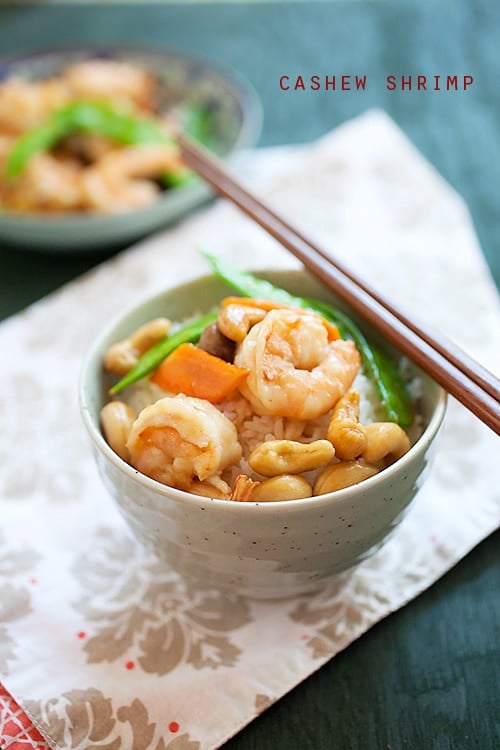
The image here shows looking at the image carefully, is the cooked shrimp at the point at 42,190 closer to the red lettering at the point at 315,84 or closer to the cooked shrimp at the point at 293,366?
the red lettering at the point at 315,84

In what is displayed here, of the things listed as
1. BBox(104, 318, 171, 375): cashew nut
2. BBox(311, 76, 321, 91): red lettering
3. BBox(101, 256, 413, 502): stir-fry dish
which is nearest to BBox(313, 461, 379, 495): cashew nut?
BBox(101, 256, 413, 502): stir-fry dish

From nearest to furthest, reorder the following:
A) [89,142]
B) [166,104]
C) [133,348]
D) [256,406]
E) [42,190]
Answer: [256,406] < [133,348] < [42,190] < [89,142] < [166,104]

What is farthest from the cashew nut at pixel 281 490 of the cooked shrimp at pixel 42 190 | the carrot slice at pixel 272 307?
the cooked shrimp at pixel 42 190

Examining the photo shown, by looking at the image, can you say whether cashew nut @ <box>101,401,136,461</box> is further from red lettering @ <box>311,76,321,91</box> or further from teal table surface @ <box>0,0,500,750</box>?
red lettering @ <box>311,76,321,91</box>

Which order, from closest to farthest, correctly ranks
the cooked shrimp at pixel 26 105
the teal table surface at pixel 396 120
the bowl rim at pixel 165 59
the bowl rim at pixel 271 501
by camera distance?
the bowl rim at pixel 271 501 → the teal table surface at pixel 396 120 → the bowl rim at pixel 165 59 → the cooked shrimp at pixel 26 105

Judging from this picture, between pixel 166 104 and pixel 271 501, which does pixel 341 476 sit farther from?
pixel 166 104

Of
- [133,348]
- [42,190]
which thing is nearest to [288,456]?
[133,348]
